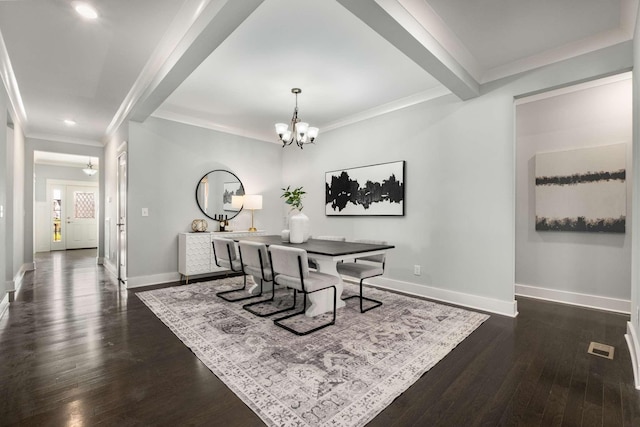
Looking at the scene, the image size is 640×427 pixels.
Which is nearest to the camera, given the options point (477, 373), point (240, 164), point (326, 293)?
point (477, 373)

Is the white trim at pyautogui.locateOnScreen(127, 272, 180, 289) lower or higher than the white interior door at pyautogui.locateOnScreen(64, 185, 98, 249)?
lower

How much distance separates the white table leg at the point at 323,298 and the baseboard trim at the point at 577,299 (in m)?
2.50

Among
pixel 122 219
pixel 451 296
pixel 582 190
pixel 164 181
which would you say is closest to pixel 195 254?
pixel 164 181

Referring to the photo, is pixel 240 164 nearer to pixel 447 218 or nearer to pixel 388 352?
pixel 447 218

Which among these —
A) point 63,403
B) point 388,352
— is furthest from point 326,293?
point 63,403

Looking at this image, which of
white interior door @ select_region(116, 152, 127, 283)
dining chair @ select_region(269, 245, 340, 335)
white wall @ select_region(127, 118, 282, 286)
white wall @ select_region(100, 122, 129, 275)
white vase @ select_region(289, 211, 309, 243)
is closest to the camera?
dining chair @ select_region(269, 245, 340, 335)

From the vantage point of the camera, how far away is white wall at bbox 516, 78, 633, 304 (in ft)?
11.0

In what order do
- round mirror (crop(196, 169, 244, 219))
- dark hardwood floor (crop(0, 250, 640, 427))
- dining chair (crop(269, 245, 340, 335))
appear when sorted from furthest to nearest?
round mirror (crop(196, 169, 244, 219)), dining chair (crop(269, 245, 340, 335)), dark hardwood floor (crop(0, 250, 640, 427))

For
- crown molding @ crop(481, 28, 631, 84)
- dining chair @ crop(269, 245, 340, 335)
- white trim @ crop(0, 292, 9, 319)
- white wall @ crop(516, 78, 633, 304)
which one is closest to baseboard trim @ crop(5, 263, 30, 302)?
white trim @ crop(0, 292, 9, 319)

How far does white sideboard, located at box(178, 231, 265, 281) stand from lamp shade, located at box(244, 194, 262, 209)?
738 mm

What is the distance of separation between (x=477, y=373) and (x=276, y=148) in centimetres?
525

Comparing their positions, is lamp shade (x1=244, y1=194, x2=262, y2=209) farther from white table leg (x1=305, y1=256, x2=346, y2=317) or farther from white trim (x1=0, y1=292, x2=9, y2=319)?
white trim (x1=0, y1=292, x2=9, y2=319)

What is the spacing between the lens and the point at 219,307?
346 cm

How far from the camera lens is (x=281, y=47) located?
9.38ft
